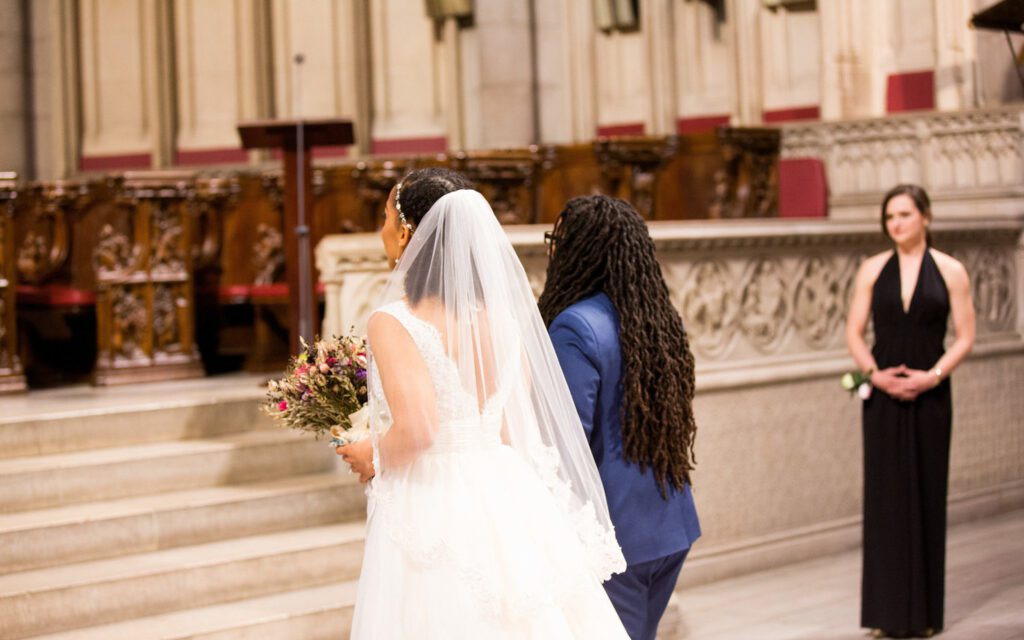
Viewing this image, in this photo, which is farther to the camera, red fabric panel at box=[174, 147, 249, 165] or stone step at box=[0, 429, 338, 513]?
red fabric panel at box=[174, 147, 249, 165]

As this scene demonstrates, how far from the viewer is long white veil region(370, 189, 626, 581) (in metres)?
3.04

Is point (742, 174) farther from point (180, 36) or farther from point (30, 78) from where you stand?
point (30, 78)

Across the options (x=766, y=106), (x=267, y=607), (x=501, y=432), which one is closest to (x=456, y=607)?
(x=501, y=432)

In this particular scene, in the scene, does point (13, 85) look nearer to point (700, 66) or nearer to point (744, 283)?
point (700, 66)

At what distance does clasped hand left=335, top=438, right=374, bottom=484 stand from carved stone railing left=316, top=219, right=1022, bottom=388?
2595mm

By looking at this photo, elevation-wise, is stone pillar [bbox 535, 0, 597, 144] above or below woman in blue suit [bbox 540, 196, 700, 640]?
above

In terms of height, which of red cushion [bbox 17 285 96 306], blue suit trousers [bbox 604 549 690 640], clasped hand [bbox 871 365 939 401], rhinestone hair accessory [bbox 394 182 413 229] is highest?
rhinestone hair accessory [bbox 394 182 413 229]

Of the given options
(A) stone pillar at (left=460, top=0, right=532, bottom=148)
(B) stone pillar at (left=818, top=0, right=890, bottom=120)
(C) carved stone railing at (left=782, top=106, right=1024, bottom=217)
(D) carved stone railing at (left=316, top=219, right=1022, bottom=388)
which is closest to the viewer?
(D) carved stone railing at (left=316, top=219, right=1022, bottom=388)

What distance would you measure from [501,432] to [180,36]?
10.6 metres

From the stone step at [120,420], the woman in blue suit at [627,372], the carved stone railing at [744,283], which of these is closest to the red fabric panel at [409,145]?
the carved stone railing at [744,283]

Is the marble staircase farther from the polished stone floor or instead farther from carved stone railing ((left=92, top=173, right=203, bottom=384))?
the polished stone floor

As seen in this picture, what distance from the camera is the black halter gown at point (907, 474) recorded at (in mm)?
5336

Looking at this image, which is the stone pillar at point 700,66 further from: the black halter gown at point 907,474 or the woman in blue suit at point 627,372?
the woman in blue suit at point 627,372

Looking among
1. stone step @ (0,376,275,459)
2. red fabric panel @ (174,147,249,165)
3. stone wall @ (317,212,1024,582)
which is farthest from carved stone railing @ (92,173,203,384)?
red fabric panel @ (174,147,249,165)
